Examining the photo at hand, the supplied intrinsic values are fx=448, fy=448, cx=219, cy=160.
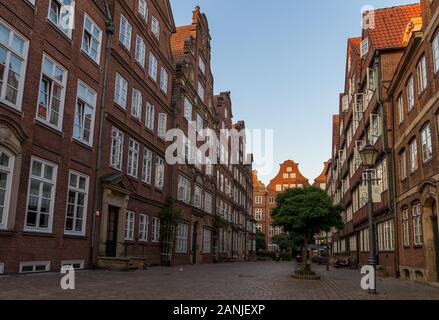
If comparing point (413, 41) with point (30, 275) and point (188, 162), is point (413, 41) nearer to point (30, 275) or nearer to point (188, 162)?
point (30, 275)

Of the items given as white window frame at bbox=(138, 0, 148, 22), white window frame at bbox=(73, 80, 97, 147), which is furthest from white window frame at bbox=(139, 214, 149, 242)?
white window frame at bbox=(138, 0, 148, 22)

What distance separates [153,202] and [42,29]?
41.4ft

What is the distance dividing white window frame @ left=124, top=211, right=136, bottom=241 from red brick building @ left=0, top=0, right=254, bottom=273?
0.05m

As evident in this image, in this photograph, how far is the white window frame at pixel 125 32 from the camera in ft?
70.5

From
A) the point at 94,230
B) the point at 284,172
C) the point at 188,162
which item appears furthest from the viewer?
the point at 284,172

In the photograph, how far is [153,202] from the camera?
25.3 meters

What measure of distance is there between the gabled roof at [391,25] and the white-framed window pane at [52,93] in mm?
16811

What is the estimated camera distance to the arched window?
1289 centimetres

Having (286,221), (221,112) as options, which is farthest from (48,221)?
(221,112)

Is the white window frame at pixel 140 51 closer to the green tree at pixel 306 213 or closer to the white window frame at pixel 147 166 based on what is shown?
the white window frame at pixel 147 166

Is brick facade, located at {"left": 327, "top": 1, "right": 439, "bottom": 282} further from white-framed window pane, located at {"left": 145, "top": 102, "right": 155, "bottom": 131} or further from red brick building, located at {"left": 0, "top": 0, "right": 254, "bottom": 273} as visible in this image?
white-framed window pane, located at {"left": 145, "top": 102, "right": 155, "bottom": 131}

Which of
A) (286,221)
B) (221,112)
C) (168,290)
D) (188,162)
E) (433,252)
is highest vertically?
(221,112)

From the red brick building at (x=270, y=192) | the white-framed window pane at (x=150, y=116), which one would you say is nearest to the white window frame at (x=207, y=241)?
the white-framed window pane at (x=150, y=116)

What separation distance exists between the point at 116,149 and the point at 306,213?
9.15m
